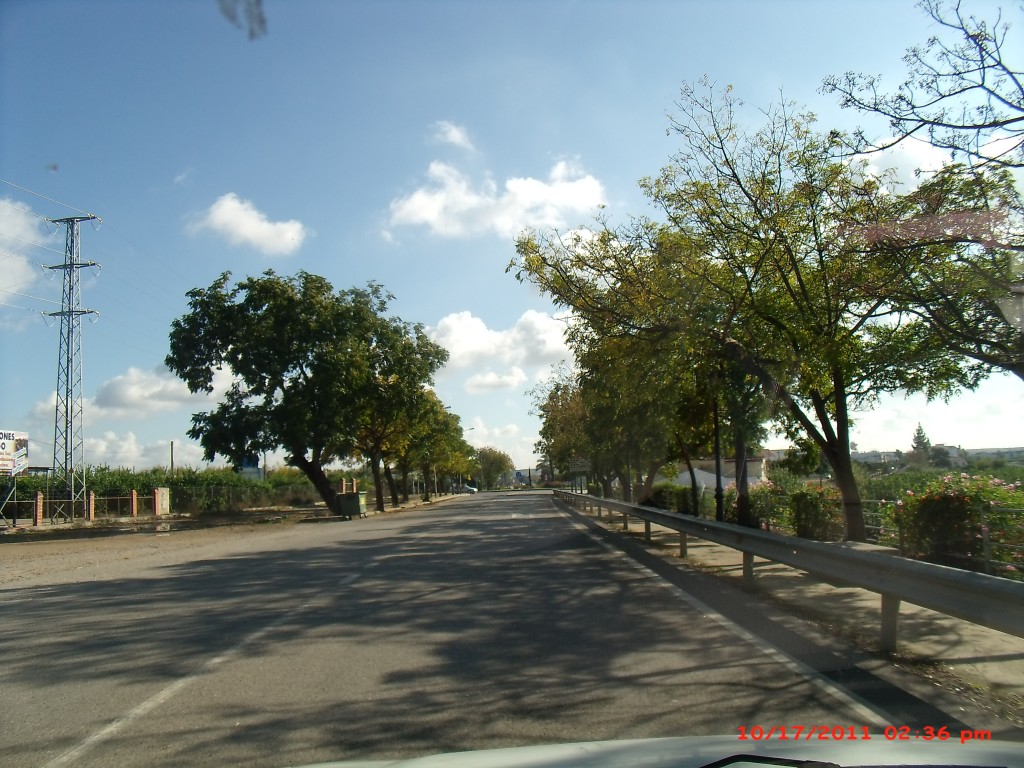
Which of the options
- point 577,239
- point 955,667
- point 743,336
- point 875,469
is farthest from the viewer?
point 875,469

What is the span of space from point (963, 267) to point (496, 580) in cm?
770

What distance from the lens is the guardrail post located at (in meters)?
7.43

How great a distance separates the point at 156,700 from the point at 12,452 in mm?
46823

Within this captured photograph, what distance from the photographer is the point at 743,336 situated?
14.8 m

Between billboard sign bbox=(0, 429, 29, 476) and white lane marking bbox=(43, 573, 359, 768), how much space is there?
142 feet

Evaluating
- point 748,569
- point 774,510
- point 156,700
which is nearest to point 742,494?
point 774,510

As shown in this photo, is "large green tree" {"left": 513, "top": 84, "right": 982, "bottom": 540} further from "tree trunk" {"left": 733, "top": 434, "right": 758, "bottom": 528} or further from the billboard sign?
the billboard sign

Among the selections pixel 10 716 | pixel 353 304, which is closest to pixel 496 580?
pixel 10 716

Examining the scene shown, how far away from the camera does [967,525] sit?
12.7 metres

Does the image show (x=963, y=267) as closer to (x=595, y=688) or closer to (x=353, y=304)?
(x=595, y=688)

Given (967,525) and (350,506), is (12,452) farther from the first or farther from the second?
(967,525)

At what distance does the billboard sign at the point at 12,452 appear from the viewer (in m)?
45.0

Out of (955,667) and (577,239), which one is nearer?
(955,667)

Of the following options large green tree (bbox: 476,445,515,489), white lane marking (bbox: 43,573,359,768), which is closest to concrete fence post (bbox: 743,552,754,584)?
white lane marking (bbox: 43,573,359,768)
